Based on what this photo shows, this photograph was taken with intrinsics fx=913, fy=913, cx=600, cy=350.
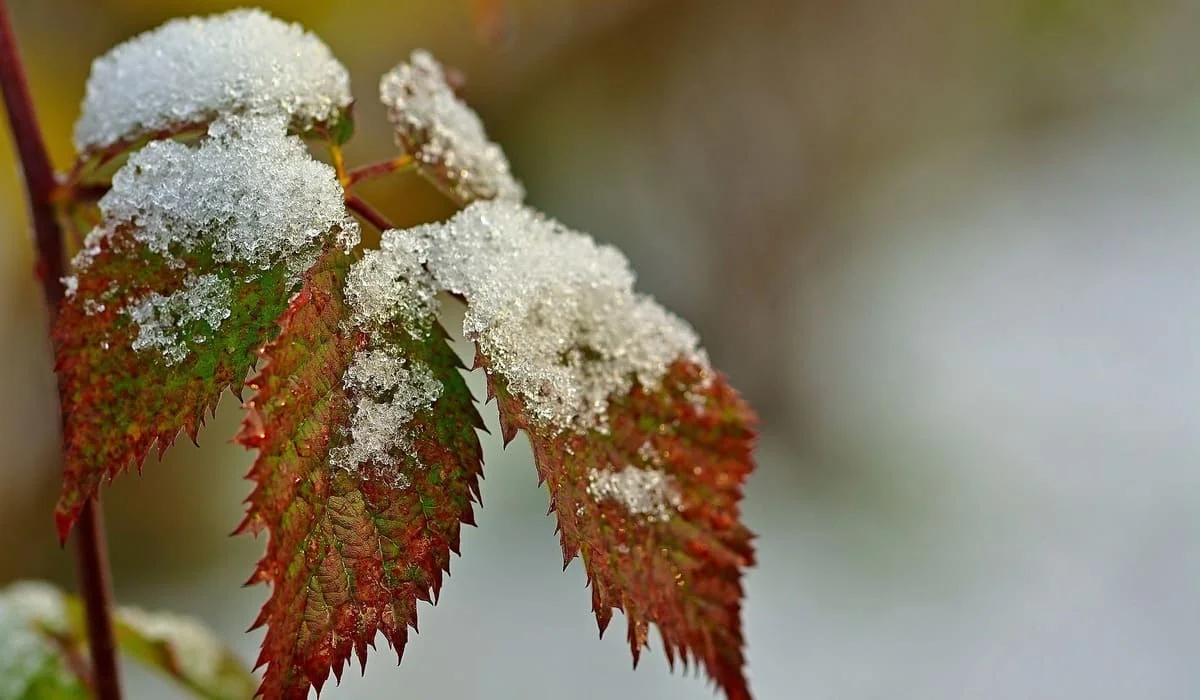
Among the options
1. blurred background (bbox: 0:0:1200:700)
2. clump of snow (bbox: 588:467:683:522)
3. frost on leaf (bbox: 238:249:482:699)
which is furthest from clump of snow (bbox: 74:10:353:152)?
blurred background (bbox: 0:0:1200:700)

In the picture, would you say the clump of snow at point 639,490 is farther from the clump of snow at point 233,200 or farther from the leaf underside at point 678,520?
the clump of snow at point 233,200

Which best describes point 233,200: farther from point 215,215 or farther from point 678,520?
point 678,520

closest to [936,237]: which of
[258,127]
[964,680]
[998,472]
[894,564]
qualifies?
[998,472]

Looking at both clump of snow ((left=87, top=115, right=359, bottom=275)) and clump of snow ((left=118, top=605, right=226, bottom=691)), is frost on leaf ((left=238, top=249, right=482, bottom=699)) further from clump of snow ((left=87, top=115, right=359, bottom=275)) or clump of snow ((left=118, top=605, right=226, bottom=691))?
clump of snow ((left=118, top=605, right=226, bottom=691))

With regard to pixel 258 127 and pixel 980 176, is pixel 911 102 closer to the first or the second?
pixel 980 176

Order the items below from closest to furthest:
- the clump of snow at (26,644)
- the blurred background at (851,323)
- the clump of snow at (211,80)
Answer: the clump of snow at (211,80) < the clump of snow at (26,644) < the blurred background at (851,323)

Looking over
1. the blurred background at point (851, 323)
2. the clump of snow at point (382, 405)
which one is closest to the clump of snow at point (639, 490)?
the clump of snow at point (382, 405)

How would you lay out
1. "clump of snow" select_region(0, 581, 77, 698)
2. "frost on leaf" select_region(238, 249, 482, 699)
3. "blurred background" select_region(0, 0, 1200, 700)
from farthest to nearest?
"blurred background" select_region(0, 0, 1200, 700) → "clump of snow" select_region(0, 581, 77, 698) → "frost on leaf" select_region(238, 249, 482, 699)
